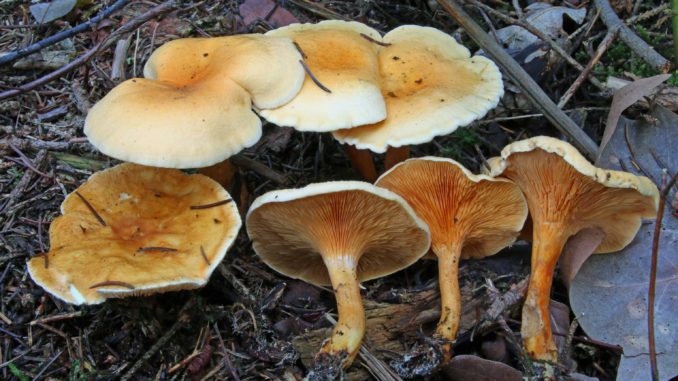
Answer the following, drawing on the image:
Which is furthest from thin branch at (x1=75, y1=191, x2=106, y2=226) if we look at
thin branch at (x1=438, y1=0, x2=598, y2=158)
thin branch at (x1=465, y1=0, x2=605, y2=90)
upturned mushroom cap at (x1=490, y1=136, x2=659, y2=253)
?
thin branch at (x1=465, y1=0, x2=605, y2=90)

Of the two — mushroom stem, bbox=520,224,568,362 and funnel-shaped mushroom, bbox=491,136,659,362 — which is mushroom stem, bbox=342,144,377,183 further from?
mushroom stem, bbox=520,224,568,362

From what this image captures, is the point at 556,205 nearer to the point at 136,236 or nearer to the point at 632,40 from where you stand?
the point at 632,40

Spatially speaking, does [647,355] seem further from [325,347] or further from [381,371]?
[325,347]

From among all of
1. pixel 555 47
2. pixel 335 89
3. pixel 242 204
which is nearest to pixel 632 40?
pixel 555 47

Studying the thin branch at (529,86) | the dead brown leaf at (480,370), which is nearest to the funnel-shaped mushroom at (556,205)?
the dead brown leaf at (480,370)

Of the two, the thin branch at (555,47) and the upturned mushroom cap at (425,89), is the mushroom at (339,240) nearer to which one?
the upturned mushroom cap at (425,89)
